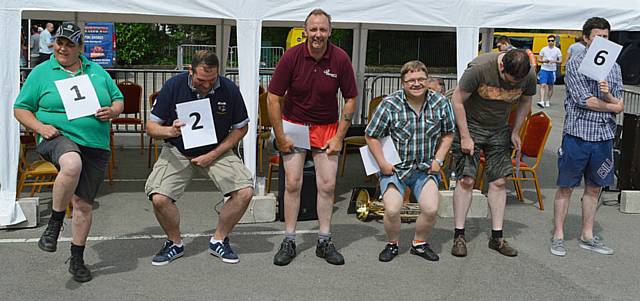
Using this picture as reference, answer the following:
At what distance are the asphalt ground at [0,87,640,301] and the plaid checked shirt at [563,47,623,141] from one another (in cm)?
98

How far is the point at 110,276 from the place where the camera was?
5.07 meters

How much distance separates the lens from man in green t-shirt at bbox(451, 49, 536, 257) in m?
5.54

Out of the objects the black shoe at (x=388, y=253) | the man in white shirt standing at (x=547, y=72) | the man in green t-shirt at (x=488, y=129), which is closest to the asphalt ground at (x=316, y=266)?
the black shoe at (x=388, y=253)

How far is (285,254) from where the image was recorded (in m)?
5.45

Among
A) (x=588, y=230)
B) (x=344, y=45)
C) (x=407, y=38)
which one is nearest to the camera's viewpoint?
(x=588, y=230)

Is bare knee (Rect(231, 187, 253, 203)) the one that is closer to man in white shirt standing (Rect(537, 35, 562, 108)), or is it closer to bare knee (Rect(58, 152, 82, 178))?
bare knee (Rect(58, 152, 82, 178))

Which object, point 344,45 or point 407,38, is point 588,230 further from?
point 407,38

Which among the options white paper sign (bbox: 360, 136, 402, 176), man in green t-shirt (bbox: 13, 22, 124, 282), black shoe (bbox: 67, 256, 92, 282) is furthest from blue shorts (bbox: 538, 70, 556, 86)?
black shoe (bbox: 67, 256, 92, 282)

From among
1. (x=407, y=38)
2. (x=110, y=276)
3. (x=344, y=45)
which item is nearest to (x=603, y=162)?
(x=110, y=276)

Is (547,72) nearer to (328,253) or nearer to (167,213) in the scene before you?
(328,253)

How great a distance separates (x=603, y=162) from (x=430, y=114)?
1479mm

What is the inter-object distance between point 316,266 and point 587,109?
238cm

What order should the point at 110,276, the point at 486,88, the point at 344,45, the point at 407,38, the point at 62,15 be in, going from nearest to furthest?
the point at 110,276 < the point at 486,88 < the point at 62,15 < the point at 344,45 < the point at 407,38

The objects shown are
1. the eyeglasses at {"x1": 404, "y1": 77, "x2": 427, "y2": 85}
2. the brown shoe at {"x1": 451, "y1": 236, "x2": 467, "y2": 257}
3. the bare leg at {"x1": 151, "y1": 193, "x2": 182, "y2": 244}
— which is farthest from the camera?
the brown shoe at {"x1": 451, "y1": 236, "x2": 467, "y2": 257}
